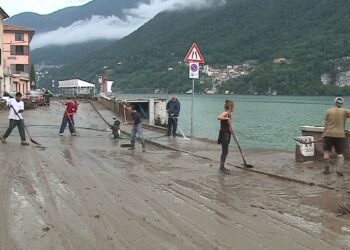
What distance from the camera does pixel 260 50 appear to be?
550 ft

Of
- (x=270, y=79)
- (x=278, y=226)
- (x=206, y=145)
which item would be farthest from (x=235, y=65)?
(x=278, y=226)

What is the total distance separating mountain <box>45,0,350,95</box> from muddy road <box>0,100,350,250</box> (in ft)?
403

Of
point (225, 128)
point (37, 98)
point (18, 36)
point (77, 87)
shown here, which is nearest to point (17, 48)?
point (18, 36)

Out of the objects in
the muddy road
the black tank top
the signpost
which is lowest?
the muddy road

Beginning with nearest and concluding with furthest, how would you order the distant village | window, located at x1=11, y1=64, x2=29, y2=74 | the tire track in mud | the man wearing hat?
the tire track in mud, the man wearing hat, window, located at x1=11, y1=64, x2=29, y2=74, the distant village

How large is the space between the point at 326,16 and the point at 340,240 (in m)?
177

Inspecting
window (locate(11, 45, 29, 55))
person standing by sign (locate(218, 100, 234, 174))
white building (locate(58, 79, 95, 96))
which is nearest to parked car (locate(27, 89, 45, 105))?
white building (locate(58, 79, 95, 96))

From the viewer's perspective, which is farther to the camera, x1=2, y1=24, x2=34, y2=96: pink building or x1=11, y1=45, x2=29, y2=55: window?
x1=11, y1=45, x2=29, y2=55: window

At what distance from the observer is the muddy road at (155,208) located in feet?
20.2

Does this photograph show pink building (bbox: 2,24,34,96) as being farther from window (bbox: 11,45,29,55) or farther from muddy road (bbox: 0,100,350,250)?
muddy road (bbox: 0,100,350,250)

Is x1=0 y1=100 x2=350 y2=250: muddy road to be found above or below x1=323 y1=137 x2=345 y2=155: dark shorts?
below


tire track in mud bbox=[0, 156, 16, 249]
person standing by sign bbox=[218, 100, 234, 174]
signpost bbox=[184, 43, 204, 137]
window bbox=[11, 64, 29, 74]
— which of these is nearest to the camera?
tire track in mud bbox=[0, 156, 16, 249]

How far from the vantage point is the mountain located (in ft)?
448

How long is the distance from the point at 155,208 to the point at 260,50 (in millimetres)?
164214
